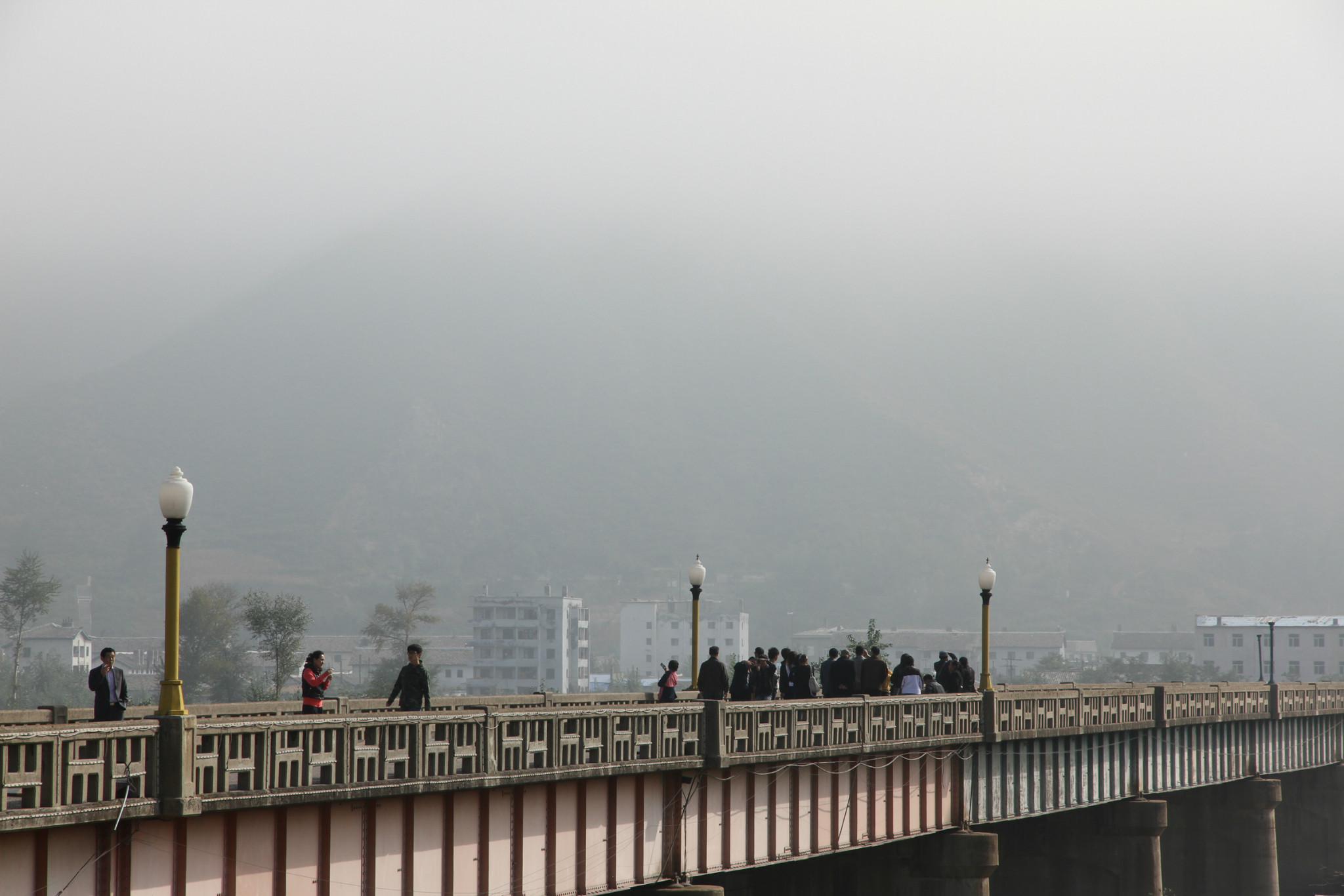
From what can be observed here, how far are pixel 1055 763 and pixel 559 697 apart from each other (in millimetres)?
14925

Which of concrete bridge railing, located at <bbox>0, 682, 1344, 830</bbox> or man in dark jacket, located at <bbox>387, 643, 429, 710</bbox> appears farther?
man in dark jacket, located at <bbox>387, 643, 429, 710</bbox>

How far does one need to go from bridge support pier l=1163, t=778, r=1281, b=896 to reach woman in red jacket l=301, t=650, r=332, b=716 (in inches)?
1871

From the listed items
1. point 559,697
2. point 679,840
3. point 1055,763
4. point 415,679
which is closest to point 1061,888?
point 1055,763

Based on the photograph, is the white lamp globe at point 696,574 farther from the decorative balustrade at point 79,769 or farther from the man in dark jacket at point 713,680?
the decorative balustrade at point 79,769

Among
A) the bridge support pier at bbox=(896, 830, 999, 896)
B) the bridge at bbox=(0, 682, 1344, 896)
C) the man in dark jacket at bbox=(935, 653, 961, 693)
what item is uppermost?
the man in dark jacket at bbox=(935, 653, 961, 693)

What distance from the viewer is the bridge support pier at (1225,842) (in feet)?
194

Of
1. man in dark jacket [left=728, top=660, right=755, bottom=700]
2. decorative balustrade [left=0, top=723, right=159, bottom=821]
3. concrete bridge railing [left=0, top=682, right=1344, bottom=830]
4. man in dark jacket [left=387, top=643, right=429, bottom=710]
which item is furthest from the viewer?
man in dark jacket [left=728, top=660, right=755, bottom=700]

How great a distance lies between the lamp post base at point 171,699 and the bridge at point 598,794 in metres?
0.15

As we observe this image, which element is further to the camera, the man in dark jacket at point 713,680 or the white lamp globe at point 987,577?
the white lamp globe at point 987,577

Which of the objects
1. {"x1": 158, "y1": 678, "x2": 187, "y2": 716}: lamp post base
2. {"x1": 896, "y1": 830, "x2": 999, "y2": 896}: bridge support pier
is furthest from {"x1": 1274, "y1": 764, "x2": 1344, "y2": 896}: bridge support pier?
{"x1": 158, "y1": 678, "x2": 187, "y2": 716}: lamp post base

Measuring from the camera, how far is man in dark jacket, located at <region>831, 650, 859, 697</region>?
3173 centimetres

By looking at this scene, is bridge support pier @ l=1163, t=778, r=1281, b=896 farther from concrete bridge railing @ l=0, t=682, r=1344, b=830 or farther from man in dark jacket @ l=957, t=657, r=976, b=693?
man in dark jacket @ l=957, t=657, r=976, b=693

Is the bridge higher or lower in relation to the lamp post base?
lower

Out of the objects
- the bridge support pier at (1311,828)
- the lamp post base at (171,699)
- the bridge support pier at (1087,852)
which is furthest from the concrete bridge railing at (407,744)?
the bridge support pier at (1311,828)
